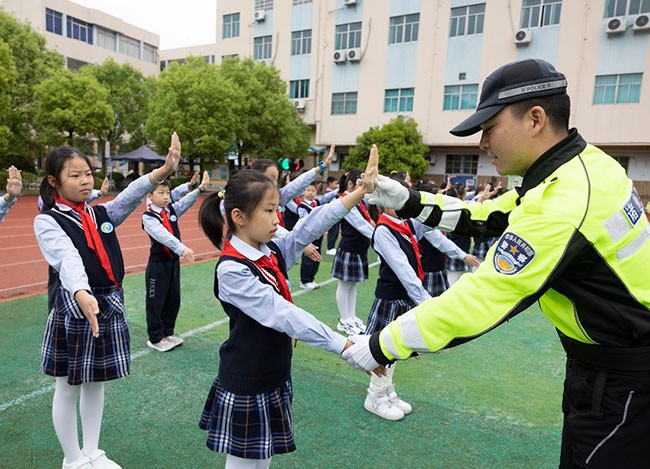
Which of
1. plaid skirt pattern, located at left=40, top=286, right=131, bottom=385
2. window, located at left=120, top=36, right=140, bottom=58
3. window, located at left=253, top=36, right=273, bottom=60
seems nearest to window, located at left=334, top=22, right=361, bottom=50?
window, located at left=253, top=36, right=273, bottom=60

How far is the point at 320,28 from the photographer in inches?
1071

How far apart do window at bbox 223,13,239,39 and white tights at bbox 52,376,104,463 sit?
1320 inches

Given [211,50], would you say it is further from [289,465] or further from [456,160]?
[289,465]

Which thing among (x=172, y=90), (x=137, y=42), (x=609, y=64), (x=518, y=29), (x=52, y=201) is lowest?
(x=52, y=201)

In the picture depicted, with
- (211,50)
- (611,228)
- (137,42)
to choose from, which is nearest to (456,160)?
(211,50)

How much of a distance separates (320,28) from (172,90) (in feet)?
35.3

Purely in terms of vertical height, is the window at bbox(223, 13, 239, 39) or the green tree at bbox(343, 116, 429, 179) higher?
the window at bbox(223, 13, 239, 39)

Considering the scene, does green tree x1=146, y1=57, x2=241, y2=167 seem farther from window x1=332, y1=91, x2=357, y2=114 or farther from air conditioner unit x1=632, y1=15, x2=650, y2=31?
air conditioner unit x1=632, y1=15, x2=650, y2=31

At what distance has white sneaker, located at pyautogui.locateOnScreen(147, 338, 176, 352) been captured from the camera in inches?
168

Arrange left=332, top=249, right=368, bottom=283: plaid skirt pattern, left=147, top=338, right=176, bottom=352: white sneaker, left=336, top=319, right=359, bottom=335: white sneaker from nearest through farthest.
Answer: left=147, top=338, right=176, bottom=352: white sneaker → left=336, top=319, right=359, bottom=335: white sneaker → left=332, top=249, right=368, bottom=283: plaid skirt pattern

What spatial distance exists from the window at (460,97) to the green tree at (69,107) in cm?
1702

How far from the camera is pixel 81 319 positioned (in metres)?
2.45

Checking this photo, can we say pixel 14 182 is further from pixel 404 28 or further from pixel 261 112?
pixel 404 28

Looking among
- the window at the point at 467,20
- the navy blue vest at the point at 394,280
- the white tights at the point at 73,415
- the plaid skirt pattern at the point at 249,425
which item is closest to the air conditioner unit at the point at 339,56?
the window at the point at 467,20
